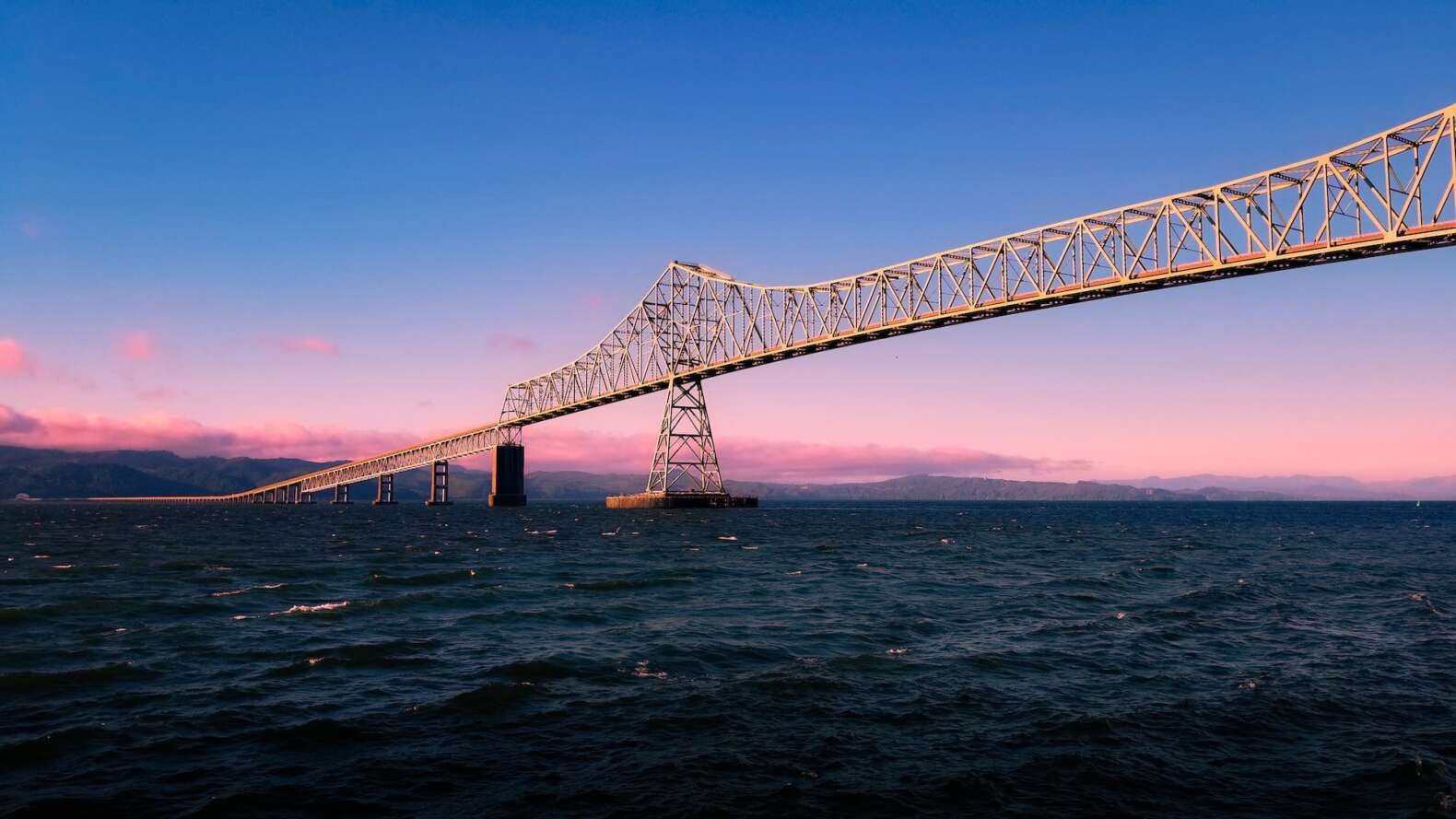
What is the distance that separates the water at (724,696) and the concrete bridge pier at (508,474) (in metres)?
128

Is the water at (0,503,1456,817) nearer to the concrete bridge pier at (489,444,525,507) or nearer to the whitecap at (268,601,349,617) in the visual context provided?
the whitecap at (268,601,349,617)

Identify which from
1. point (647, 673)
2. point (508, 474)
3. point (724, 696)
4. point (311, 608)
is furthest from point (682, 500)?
point (724, 696)

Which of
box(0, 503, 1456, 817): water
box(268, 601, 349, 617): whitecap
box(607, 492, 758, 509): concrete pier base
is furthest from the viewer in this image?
box(607, 492, 758, 509): concrete pier base

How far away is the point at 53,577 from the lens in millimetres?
38188

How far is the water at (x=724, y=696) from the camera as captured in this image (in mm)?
12633

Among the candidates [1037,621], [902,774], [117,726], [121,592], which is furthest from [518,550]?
[902,774]

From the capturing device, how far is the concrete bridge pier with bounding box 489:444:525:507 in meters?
166

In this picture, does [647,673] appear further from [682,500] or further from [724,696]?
[682,500]

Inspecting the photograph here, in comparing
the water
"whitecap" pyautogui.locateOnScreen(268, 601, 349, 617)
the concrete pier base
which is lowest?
the water

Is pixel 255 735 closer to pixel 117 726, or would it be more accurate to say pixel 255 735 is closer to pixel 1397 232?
pixel 117 726

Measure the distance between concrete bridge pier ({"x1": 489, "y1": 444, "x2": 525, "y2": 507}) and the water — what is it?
5029 inches

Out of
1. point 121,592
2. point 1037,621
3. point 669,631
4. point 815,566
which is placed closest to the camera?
point 669,631

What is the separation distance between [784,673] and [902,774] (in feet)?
21.7

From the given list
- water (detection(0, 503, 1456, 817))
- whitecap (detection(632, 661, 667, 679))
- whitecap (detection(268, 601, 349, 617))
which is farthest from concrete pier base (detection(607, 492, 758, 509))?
whitecap (detection(632, 661, 667, 679))
